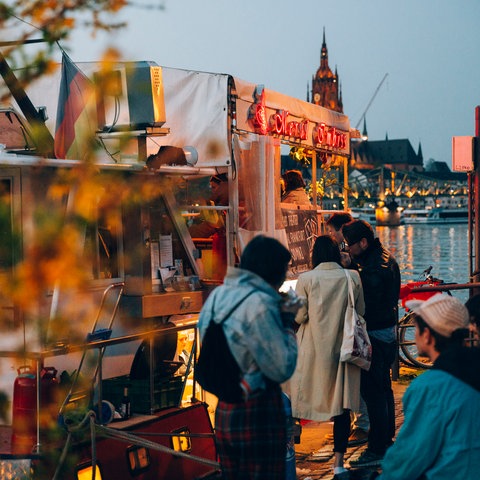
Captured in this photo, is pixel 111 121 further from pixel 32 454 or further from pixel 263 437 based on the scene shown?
pixel 32 454

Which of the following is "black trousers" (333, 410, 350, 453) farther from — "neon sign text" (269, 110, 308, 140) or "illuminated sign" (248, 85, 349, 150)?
"neon sign text" (269, 110, 308, 140)

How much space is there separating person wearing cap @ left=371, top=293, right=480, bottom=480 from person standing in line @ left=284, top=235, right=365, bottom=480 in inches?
114

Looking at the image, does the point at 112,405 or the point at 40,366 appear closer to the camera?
the point at 40,366

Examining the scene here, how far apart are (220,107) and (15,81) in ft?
16.1

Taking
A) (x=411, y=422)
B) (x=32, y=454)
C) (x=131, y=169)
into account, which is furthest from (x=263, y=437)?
(x=131, y=169)

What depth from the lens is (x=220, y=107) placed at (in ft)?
25.7

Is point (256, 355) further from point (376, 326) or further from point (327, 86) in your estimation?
point (327, 86)

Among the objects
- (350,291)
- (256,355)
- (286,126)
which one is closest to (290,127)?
(286,126)

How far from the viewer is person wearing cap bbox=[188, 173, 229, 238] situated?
810 cm

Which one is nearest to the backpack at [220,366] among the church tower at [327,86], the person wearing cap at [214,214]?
the person wearing cap at [214,214]

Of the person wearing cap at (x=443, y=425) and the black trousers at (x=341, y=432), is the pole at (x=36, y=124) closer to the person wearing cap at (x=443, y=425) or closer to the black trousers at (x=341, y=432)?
the person wearing cap at (x=443, y=425)

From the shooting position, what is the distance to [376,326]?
6.82m

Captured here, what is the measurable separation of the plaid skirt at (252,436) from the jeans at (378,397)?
2803 millimetres

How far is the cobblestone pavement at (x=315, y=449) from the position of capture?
6508 millimetres
